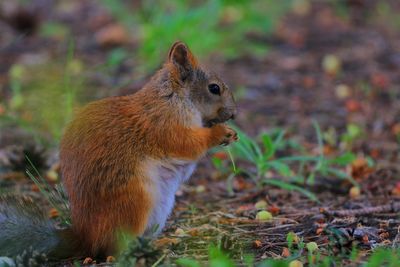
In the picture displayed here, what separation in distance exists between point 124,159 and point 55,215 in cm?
94

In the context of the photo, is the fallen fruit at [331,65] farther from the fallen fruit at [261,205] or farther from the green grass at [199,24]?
the fallen fruit at [261,205]

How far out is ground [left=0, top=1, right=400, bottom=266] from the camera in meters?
3.90

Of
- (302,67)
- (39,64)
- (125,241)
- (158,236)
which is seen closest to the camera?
(125,241)

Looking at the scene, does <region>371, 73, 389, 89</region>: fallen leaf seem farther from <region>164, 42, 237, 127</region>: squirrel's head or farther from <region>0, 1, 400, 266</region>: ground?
<region>164, 42, 237, 127</region>: squirrel's head

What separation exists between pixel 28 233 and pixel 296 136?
113 inches

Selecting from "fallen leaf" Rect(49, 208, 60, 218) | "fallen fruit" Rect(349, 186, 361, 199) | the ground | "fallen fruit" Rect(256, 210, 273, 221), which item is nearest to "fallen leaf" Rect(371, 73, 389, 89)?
the ground

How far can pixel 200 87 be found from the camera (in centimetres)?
417

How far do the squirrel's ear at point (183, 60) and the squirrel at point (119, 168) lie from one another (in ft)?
0.15

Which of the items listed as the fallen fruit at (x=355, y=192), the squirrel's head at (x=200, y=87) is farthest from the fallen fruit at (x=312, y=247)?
the fallen fruit at (x=355, y=192)

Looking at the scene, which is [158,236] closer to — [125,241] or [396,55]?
[125,241]

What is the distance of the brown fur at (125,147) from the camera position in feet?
11.7

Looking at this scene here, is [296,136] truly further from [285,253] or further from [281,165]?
[285,253]

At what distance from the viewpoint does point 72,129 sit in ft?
12.4

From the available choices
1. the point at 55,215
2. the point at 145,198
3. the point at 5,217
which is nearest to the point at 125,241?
the point at 145,198
